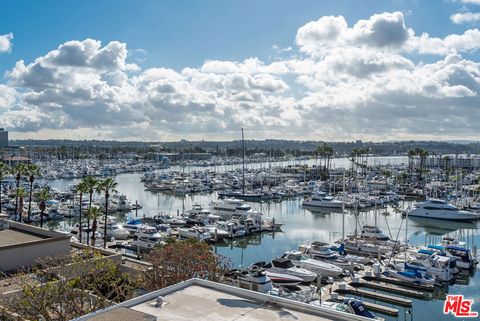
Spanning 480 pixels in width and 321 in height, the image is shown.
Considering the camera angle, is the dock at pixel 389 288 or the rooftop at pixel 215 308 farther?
the dock at pixel 389 288

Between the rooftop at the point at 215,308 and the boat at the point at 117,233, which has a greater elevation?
the rooftop at the point at 215,308

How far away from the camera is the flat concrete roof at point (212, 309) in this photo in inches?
596

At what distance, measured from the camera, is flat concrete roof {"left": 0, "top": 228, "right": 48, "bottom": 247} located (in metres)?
27.3

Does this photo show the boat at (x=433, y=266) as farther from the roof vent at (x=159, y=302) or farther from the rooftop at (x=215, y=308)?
the roof vent at (x=159, y=302)

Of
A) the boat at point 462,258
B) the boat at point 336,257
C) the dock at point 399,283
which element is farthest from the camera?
the boat at point 462,258

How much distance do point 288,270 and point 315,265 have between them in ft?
9.99

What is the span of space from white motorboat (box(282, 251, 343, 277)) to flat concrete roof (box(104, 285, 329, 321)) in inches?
831

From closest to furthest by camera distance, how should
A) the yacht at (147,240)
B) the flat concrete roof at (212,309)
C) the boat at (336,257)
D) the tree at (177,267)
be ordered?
the flat concrete roof at (212,309), the tree at (177,267), the boat at (336,257), the yacht at (147,240)

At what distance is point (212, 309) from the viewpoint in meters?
15.8

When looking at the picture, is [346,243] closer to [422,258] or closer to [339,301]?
[422,258]

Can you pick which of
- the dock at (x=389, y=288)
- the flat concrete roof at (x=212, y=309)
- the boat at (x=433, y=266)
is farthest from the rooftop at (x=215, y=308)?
the boat at (x=433, y=266)

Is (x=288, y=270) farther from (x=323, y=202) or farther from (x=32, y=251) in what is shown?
(x=323, y=202)

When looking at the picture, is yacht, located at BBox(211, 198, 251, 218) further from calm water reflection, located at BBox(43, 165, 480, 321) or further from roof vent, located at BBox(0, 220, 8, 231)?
roof vent, located at BBox(0, 220, 8, 231)

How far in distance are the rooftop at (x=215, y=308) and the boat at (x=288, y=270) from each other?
61.5ft
